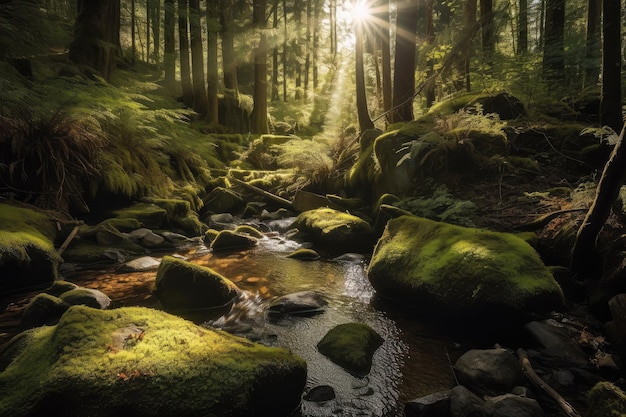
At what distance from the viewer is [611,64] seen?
5605 mm

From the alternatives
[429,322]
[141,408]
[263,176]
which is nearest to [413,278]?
[429,322]

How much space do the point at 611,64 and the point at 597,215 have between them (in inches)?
118

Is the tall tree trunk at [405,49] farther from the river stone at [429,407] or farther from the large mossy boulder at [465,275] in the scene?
the river stone at [429,407]

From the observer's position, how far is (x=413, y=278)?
4.96m

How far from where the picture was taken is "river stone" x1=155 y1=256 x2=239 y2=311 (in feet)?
16.6

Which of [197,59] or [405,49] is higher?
[197,59]

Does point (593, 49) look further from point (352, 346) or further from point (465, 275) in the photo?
point (352, 346)

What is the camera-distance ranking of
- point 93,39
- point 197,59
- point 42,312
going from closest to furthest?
point 42,312 < point 93,39 < point 197,59

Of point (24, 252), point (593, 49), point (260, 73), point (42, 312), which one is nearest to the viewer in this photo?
point (42, 312)

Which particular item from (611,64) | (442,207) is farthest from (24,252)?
(611,64)

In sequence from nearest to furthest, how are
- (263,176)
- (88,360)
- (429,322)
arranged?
→ (88,360)
(429,322)
(263,176)

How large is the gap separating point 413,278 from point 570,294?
6.32ft

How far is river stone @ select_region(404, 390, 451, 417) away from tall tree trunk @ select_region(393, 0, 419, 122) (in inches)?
322

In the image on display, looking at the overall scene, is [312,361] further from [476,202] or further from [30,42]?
[30,42]
